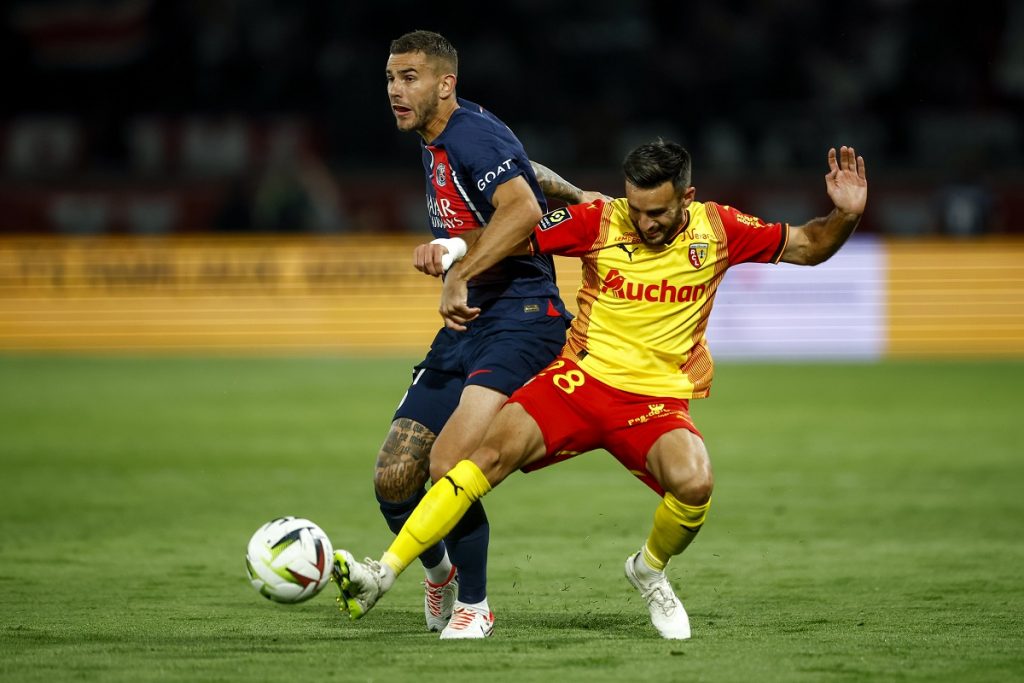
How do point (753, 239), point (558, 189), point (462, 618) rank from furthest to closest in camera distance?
point (558, 189) → point (753, 239) → point (462, 618)

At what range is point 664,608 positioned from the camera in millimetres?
5734

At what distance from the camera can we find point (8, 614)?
6.06 m

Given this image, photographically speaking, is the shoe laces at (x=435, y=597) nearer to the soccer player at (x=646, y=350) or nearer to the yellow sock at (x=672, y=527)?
the soccer player at (x=646, y=350)

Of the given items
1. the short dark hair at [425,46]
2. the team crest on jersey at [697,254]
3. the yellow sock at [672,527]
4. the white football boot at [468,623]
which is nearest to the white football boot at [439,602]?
the white football boot at [468,623]

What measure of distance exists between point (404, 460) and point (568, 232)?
118cm

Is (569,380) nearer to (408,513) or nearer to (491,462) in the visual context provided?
(491,462)

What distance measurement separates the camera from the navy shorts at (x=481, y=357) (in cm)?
604

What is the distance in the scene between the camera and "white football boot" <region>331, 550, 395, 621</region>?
5.27 meters

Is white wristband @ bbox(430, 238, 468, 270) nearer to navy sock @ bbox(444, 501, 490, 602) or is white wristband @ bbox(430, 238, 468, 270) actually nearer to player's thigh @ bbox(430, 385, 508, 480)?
player's thigh @ bbox(430, 385, 508, 480)

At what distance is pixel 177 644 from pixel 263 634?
0.39 meters

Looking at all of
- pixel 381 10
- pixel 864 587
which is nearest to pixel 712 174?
pixel 381 10

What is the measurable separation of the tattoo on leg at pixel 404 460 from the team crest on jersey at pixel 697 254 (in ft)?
4.31

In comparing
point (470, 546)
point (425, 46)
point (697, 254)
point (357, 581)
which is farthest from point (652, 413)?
point (425, 46)

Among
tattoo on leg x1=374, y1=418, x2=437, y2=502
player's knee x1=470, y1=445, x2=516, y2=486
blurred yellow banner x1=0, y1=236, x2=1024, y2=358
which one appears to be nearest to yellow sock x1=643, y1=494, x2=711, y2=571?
player's knee x1=470, y1=445, x2=516, y2=486
